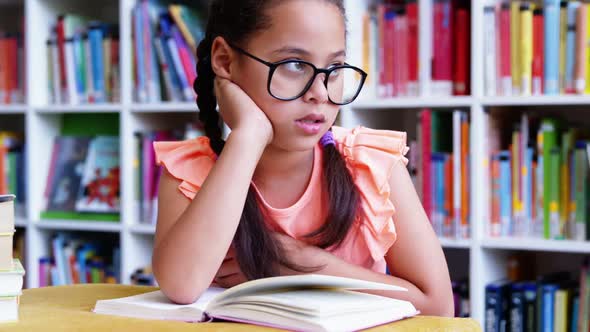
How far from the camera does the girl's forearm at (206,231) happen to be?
3.68 ft

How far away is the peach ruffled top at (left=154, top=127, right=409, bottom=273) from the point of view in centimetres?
128

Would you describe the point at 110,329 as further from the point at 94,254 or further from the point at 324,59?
the point at 94,254

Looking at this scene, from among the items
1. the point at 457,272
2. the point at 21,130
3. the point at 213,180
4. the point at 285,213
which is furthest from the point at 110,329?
the point at 21,130

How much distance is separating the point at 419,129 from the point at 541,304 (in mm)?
586

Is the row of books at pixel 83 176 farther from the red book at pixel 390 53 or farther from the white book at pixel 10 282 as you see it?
the white book at pixel 10 282

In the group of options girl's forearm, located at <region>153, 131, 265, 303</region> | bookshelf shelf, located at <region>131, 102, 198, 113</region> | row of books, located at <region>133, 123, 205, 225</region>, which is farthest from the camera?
row of books, located at <region>133, 123, 205, 225</region>

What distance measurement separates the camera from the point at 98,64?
2857 mm

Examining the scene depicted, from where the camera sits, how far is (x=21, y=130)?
3.34 metres

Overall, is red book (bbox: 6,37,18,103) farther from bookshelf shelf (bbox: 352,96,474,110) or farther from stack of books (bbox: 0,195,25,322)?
stack of books (bbox: 0,195,25,322)

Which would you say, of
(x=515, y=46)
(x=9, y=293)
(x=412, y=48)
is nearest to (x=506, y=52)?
(x=515, y=46)

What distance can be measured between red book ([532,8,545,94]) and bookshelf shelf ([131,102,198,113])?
1.04 metres

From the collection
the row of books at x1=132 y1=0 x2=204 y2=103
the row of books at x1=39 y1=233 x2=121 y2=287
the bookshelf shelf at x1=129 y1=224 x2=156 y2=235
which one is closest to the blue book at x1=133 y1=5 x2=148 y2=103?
the row of books at x1=132 y1=0 x2=204 y2=103

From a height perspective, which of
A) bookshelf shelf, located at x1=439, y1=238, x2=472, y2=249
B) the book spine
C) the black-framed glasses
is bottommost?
bookshelf shelf, located at x1=439, y1=238, x2=472, y2=249

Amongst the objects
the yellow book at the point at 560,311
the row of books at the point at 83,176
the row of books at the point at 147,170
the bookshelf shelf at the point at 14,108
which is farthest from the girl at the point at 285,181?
the bookshelf shelf at the point at 14,108
